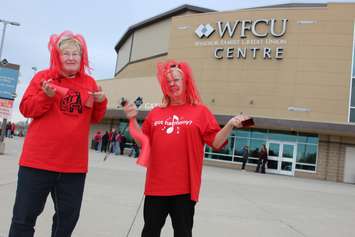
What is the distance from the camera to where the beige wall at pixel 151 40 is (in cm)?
3553

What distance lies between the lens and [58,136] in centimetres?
290

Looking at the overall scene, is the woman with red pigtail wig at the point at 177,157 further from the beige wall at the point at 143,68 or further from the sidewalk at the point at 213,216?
the beige wall at the point at 143,68

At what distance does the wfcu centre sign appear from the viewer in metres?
28.1

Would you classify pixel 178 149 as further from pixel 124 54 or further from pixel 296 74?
pixel 124 54

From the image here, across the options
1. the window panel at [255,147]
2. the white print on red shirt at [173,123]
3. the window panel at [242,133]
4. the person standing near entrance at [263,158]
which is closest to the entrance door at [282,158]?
the window panel at [255,147]

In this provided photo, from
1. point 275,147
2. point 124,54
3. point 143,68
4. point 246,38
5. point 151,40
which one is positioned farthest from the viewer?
point 124,54

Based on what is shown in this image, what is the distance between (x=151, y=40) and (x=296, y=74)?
15.1 m

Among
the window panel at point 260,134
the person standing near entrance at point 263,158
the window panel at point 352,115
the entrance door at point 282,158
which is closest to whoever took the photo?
the person standing near entrance at point 263,158

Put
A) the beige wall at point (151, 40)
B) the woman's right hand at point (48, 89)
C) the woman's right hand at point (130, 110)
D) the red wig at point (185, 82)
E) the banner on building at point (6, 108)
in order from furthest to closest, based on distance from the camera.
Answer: the beige wall at point (151, 40)
the banner on building at point (6, 108)
the red wig at point (185, 82)
the woman's right hand at point (130, 110)
the woman's right hand at point (48, 89)

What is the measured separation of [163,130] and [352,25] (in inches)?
1055

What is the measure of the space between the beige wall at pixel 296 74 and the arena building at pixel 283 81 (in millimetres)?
61

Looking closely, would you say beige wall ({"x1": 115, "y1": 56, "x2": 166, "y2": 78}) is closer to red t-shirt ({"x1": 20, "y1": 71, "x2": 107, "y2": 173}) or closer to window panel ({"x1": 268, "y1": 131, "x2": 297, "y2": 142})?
window panel ({"x1": 268, "y1": 131, "x2": 297, "y2": 142})

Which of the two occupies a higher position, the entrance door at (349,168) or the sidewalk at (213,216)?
the entrance door at (349,168)

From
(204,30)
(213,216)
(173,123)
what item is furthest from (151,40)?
(173,123)
